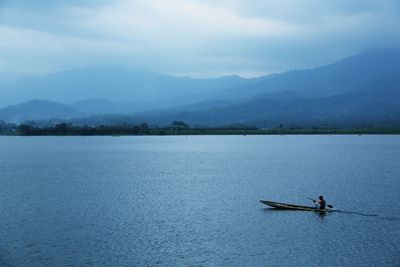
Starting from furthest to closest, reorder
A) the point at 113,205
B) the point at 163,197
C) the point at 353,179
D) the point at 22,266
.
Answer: the point at 353,179, the point at 163,197, the point at 113,205, the point at 22,266

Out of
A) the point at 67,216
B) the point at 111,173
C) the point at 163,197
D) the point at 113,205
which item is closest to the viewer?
the point at 67,216

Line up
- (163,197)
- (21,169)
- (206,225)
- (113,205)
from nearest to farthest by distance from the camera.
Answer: (206,225), (113,205), (163,197), (21,169)

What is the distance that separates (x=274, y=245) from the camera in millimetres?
25953

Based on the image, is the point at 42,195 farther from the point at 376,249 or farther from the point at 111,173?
the point at 376,249

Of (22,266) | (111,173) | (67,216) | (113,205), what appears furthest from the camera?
(111,173)

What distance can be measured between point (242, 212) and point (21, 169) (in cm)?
4429

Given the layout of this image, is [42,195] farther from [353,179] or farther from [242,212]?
[353,179]

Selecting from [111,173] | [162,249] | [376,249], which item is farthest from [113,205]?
[111,173]

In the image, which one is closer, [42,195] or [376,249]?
[376,249]

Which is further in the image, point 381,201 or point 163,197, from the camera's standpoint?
point 163,197

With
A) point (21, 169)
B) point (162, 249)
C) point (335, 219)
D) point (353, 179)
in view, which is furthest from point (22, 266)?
point (21, 169)

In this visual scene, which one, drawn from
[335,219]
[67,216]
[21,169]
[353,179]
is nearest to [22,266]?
[67,216]

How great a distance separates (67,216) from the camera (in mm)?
33812

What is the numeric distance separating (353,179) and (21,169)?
45.1m
